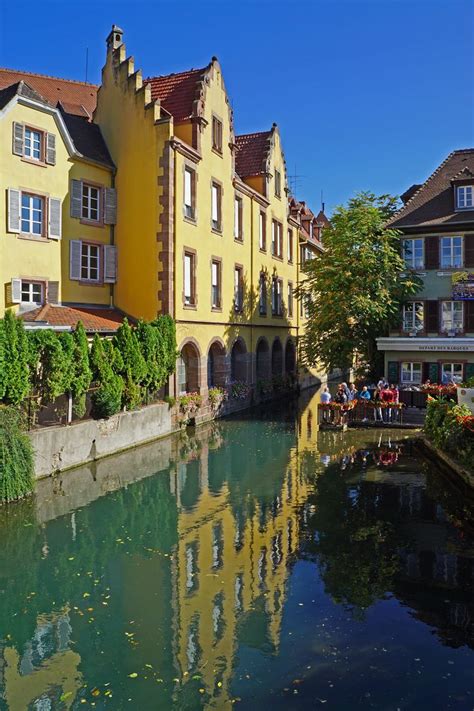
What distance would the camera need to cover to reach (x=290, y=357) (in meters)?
41.4

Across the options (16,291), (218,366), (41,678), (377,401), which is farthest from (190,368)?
(41,678)

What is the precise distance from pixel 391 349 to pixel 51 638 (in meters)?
24.3

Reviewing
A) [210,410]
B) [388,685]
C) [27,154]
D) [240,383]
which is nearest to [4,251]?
[27,154]

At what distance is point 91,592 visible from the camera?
32.9 ft

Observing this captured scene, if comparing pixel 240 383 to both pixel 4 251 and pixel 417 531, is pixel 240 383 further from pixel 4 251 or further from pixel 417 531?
pixel 417 531

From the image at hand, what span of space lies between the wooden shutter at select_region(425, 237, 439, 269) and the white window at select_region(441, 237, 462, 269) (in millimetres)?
281

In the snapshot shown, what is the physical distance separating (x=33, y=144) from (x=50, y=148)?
70 cm

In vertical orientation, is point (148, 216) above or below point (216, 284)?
above

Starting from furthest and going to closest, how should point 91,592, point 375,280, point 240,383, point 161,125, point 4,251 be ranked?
point 240,383 → point 375,280 → point 161,125 → point 4,251 → point 91,592

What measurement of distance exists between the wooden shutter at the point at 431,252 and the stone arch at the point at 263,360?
34.0 ft

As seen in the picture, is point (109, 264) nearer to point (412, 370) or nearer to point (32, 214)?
point (32, 214)

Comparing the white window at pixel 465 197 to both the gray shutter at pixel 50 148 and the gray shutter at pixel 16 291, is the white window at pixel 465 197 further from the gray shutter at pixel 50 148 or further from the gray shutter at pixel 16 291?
the gray shutter at pixel 16 291

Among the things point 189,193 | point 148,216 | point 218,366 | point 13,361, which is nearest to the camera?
point 13,361

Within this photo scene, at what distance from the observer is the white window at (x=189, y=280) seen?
27.2 m
